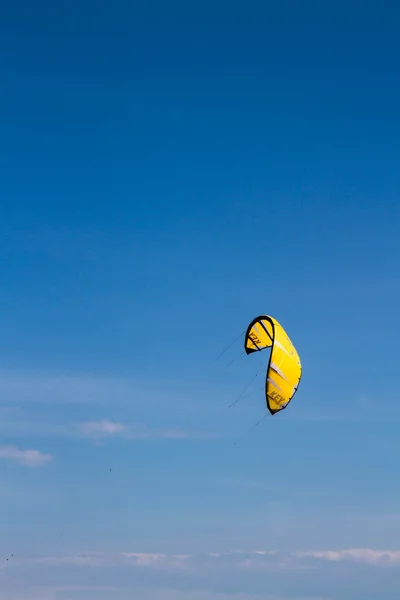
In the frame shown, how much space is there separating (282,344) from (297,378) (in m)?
3.61

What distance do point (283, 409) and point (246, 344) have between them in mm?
7363

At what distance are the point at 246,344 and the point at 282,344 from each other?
4.30m

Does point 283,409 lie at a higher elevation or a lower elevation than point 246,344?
lower

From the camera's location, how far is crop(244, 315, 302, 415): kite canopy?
68750 millimetres

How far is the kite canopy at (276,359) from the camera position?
68.8 m

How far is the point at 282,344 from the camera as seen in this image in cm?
7131

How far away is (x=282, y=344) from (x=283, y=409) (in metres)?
5.49

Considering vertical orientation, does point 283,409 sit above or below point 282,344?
below

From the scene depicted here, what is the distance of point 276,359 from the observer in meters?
69.2

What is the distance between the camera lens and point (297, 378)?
72.7 meters

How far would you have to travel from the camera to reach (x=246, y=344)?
74.5 meters
